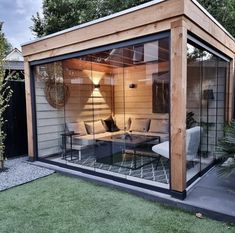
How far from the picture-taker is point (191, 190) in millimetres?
3520

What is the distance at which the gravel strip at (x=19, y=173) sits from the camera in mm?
4184

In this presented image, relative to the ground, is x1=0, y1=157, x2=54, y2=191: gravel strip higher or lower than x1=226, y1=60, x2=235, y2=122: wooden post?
lower

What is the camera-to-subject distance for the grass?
2.69 meters

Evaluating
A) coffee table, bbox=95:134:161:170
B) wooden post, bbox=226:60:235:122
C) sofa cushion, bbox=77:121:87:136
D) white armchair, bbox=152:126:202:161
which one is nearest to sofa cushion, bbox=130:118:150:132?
coffee table, bbox=95:134:161:170

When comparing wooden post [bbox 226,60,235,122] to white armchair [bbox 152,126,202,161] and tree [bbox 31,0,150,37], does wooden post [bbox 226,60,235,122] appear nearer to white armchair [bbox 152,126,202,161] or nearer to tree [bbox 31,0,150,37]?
white armchair [bbox 152,126,202,161]

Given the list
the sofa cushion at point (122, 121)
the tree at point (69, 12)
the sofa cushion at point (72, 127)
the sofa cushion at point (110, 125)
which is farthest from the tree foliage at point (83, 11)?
the sofa cushion at point (72, 127)

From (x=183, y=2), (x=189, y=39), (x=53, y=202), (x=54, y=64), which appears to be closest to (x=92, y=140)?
(x=54, y=64)

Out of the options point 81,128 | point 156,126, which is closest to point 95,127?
point 81,128

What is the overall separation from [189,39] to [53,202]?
3.00 m

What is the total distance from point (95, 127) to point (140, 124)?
1.20 metres

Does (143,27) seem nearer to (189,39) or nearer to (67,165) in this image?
(189,39)

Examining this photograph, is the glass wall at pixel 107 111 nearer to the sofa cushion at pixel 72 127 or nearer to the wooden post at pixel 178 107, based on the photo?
the sofa cushion at pixel 72 127

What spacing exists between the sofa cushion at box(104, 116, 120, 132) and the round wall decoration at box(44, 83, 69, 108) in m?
1.33

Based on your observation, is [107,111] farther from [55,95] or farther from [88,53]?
[88,53]
